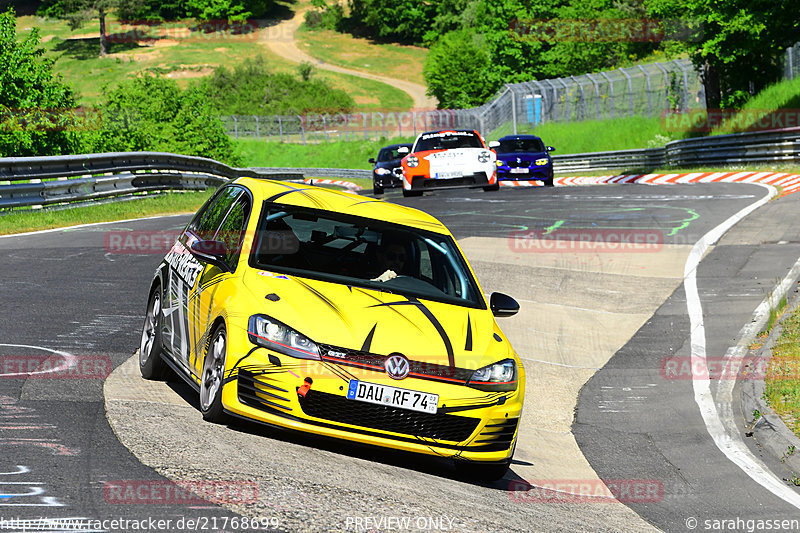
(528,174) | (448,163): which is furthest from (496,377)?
(528,174)

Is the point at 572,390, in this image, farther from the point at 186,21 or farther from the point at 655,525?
the point at 186,21

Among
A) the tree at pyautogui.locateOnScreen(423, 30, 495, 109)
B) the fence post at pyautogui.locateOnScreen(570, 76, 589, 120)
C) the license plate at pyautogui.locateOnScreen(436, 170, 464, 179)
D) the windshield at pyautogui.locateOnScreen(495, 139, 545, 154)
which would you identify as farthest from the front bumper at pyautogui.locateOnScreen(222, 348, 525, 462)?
the tree at pyautogui.locateOnScreen(423, 30, 495, 109)

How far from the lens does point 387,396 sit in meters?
6.15

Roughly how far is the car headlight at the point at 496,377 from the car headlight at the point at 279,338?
39.5 inches

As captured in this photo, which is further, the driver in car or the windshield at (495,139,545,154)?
the windshield at (495,139,545,154)

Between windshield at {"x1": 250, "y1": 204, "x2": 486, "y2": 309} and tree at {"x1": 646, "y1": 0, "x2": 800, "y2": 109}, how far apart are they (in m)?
29.1

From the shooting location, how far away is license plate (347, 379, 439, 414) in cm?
614

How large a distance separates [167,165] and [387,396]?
2248 cm

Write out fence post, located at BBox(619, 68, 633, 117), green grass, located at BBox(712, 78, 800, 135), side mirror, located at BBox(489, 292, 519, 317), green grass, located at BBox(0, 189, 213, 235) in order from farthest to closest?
fence post, located at BBox(619, 68, 633, 117) < green grass, located at BBox(712, 78, 800, 135) < green grass, located at BBox(0, 189, 213, 235) < side mirror, located at BBox(489, 292, 519, 317)

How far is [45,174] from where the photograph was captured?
67.8 feet

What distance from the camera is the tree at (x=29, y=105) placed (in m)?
27.5

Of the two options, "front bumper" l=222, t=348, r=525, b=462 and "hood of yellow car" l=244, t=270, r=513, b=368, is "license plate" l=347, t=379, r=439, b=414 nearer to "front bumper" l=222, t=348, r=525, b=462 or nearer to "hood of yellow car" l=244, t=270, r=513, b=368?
"front bumper" l=222, t=348, r=525, b=462

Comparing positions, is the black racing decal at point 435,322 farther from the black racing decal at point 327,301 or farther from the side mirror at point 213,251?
the side mirror at point 213,251

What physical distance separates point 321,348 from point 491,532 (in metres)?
1.56
